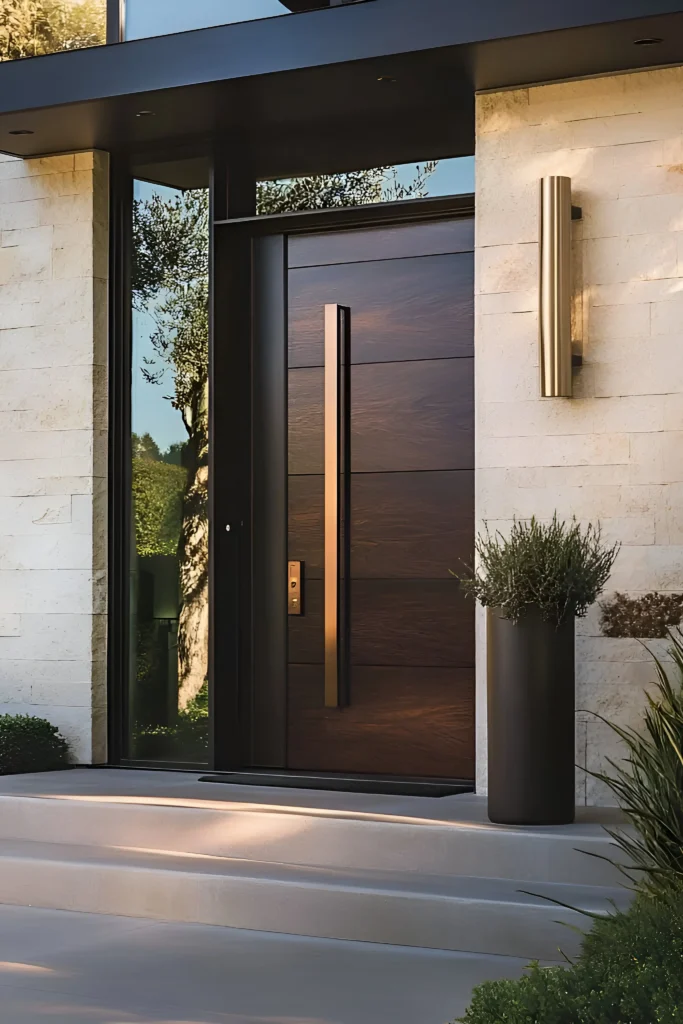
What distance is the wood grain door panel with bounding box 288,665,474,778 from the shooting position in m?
6.14

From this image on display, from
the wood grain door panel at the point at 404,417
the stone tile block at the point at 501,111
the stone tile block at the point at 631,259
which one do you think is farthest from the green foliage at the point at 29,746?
the stone tile block at the point at 501,111

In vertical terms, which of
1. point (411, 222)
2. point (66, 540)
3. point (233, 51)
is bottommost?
point (66, 540)

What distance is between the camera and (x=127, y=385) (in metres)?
6.79

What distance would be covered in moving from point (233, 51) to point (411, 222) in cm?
115

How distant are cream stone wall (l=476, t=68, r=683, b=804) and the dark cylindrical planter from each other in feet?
1.68

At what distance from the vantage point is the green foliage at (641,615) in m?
5.43

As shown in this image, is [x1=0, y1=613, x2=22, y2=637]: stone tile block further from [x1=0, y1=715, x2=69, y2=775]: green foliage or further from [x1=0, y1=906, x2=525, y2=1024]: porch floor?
[x1=0, y1=906, x2=525, y2=1024]: porch floor

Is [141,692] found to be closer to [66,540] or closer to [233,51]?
[66,540]

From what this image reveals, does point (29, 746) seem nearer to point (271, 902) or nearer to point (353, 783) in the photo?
point (353, 783)

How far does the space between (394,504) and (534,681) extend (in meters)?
1.48

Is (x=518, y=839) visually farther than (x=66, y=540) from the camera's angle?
No

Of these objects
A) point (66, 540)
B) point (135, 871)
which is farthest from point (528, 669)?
point (66, 540)

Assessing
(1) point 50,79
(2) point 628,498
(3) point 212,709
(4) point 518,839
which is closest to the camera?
(4) point 518,839

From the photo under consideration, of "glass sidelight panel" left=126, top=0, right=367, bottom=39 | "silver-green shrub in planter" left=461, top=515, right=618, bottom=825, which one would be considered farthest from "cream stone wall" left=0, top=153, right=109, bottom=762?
"silver-green shrub in planter" left=461, top=515, right=618, bottom=825
